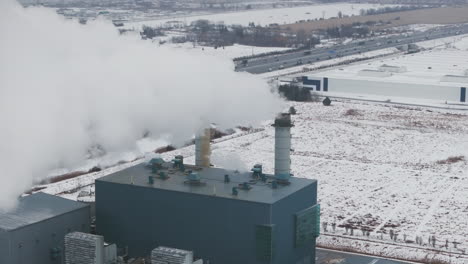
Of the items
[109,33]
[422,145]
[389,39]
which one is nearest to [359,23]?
[389,39]

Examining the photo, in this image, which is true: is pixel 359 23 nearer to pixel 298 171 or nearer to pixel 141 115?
pixel 298 171

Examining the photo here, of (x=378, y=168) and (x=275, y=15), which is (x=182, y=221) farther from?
(x=275, y=15)

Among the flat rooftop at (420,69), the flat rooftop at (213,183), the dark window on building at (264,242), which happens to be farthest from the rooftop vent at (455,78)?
the dark window on building at (264,242)

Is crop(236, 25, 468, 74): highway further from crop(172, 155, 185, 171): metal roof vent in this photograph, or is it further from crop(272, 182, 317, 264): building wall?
crop(272, 182, 317, 264): building wall

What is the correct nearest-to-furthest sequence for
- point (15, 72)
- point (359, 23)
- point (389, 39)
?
point (15, 72)
point (389, 39)
point (359, 23)

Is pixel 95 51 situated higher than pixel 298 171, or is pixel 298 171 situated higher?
pixel 95 51

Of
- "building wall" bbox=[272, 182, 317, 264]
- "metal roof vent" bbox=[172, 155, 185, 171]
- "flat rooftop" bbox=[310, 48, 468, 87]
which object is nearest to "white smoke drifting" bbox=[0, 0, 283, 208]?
"metal roof vent" bbox=[172, 155, 185, 171]

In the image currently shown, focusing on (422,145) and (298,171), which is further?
(422,145)
